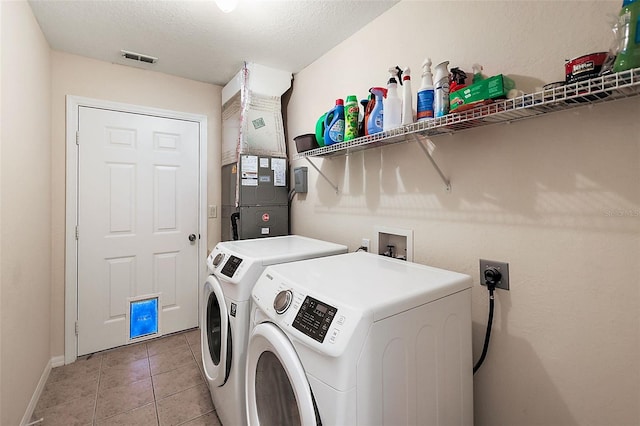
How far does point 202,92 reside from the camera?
9.32ft

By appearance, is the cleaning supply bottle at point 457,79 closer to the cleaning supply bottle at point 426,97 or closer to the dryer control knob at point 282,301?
the cleaning supply bottle at point 426,97

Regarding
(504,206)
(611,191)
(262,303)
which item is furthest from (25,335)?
(611,191)

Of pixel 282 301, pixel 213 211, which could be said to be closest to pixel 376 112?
pixel 282 301

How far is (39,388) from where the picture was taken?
1.89m

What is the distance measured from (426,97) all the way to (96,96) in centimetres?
257

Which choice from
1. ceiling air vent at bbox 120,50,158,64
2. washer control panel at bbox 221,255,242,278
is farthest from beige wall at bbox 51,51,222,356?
washer control panel at bbox 221,255,242,278

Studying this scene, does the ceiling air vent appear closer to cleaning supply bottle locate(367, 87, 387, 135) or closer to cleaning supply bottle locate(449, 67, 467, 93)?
cleaning supply bottle locate(367, 87, 387, 135)

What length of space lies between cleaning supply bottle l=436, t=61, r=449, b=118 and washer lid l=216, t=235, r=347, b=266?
3.02 feet

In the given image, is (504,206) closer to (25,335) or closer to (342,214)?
(342,214)

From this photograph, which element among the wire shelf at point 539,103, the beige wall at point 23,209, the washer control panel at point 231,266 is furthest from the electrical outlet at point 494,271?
the beige wall at point 23,209

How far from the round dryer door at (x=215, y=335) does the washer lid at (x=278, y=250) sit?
23cm

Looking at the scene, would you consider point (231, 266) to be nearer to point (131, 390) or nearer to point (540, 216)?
point (131, 390)

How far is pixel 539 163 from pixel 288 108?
2.13 metres

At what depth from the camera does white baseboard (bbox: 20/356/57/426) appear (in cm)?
163
